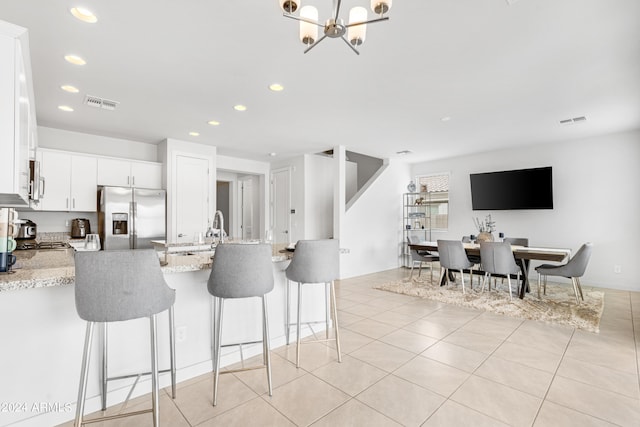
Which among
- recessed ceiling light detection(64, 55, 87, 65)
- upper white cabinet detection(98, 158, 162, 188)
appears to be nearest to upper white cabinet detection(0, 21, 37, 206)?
recessed ceiling light detection(64, 55, 87, 65)

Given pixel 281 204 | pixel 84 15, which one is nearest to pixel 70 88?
pixel 84 15

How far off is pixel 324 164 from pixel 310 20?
5167 mm

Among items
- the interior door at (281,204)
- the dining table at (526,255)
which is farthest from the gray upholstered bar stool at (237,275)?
the interior door at (281,204)

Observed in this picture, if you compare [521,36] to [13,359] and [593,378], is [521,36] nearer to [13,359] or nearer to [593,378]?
[593,378]

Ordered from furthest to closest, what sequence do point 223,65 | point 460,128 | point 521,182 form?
1. point 521,182
2. point 460,128
3. point 223,65

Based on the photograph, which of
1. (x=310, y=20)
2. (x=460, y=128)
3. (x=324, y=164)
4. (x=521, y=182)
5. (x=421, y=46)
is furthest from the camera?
(x=324, y=164)

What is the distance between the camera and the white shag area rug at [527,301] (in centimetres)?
358

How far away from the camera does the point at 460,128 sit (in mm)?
4688

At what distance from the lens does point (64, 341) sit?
1.76 metres

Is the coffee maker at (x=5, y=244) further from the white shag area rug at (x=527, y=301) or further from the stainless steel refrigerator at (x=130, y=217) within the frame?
the white shag area rug at (x=527, y=301)

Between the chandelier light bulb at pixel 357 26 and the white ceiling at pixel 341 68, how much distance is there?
387 mm

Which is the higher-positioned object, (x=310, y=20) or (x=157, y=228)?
(x=310, y=20)

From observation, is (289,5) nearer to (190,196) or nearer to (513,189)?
(190,196)

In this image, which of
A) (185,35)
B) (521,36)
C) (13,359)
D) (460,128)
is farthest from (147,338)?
(460,128)
